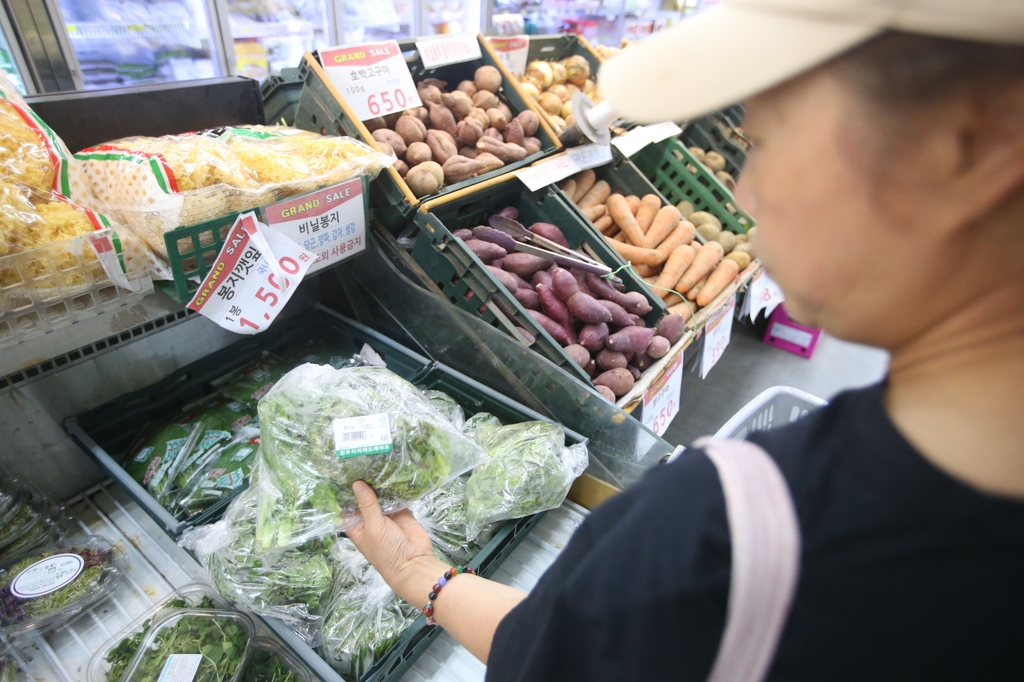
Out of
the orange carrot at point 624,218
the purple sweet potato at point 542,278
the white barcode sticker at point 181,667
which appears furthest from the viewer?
the orange carrot at point 624,218

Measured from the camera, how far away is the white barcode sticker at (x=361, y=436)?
84 cm

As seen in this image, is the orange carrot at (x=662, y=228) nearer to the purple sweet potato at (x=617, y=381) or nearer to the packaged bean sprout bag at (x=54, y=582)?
the purple sweet potato at (x=617, y=381)

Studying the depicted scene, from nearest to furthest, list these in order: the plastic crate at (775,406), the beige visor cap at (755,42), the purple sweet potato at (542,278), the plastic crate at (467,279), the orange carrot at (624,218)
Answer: the beige visor cap at (755,42), the plastic crate at (467,279), the plastic crate at (775,406), the purple sweet potato at (542,278), the orange carrot at (624,218)

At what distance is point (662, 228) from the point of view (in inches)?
85.2

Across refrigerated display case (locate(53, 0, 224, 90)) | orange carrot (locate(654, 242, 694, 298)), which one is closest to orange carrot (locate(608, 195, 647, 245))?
orange carrot (locate(654, 242, 694, 298))

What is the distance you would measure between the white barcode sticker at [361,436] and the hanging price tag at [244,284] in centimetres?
23

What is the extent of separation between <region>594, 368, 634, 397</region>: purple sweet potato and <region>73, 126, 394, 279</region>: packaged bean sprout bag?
2.67ft

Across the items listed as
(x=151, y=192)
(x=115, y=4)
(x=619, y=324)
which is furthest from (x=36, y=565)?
(x=115, y=4)

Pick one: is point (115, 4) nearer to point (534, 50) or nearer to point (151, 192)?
point (534, 50)

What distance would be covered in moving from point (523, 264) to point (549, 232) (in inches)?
8.4

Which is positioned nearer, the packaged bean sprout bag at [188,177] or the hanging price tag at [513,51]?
the packaged bean sprout bag at [188,177]

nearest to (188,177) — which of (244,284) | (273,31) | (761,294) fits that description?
(244,284)

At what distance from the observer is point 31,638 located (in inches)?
35.7

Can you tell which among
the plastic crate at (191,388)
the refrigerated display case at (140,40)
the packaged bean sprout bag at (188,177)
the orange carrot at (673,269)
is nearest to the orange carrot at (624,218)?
the orange carrot at (673,269)
